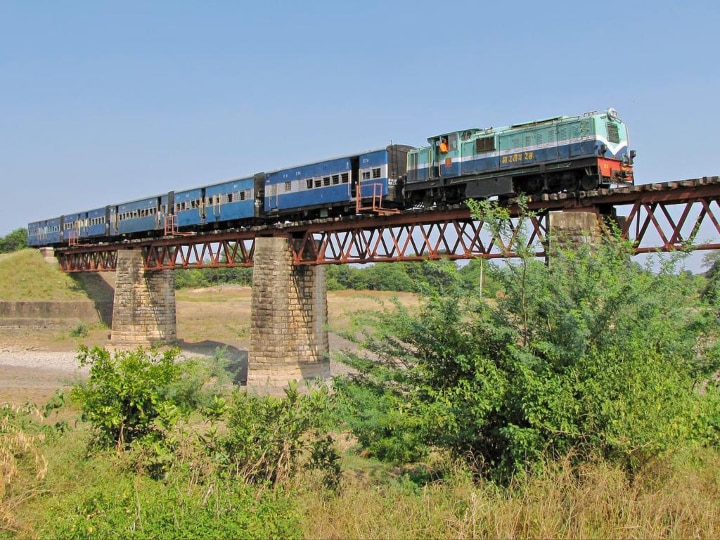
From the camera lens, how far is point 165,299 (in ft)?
143

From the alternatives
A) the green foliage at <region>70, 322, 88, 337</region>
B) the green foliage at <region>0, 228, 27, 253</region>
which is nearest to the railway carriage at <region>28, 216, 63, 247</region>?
the green foliage at <region>70, 322, 88, 337</region>

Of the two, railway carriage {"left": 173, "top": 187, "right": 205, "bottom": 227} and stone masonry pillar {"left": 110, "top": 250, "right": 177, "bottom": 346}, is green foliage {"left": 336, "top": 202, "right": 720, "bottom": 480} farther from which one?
stone masonry pillar {"left": 110, "top": 250, "right": 177, "bottom": 346}

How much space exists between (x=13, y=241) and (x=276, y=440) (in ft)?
339

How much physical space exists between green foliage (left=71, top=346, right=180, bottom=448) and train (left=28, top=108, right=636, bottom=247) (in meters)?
14.6

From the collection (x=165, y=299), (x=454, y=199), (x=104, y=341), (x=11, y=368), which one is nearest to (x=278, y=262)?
(x=454, y=199)

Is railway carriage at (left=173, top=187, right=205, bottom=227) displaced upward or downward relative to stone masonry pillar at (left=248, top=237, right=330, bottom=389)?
upward

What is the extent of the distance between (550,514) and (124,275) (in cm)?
3961

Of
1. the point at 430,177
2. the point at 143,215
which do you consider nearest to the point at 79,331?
the point at 143,215

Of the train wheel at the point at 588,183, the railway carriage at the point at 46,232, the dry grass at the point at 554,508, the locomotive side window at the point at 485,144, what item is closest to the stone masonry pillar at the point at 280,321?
the locomotive side window at the point at 485,144

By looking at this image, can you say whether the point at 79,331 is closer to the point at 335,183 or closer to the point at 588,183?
the point at 335,183

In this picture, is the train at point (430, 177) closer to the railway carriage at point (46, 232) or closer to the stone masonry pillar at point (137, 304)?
the stone masonry pillar at point (137, 304)

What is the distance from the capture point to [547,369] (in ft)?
27.2

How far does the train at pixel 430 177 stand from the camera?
20.5m

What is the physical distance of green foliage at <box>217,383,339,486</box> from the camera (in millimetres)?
9398
